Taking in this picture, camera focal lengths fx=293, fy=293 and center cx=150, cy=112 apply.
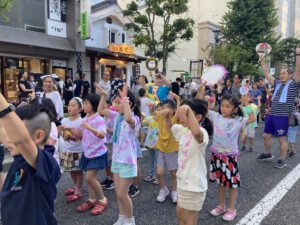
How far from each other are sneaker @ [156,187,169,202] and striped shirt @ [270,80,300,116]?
2902 mm

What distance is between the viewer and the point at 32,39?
12672mm

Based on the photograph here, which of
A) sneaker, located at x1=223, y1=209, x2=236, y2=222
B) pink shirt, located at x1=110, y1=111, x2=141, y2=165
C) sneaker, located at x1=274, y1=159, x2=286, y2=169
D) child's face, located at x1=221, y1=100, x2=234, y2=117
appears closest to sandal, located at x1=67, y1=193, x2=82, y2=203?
pink shirt, located at x1=110, y1=111, x2=141, y2=165

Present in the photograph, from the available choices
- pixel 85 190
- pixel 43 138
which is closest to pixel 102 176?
pixel 85 190

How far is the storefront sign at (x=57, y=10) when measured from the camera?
1424 cm

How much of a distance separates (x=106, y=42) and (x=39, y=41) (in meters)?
5.72

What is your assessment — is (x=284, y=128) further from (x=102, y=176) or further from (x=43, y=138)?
(x=43, y=138)

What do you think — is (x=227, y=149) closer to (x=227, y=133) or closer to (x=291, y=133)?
(x=227, y=133)

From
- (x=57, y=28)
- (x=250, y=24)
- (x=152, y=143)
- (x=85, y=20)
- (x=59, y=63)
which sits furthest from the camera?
(x=250, y=24)

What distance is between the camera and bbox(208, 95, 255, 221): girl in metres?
3.46

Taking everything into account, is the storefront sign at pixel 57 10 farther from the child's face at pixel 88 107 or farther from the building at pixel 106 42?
the child's face at pixel 88 107

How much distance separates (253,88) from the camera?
395 inches

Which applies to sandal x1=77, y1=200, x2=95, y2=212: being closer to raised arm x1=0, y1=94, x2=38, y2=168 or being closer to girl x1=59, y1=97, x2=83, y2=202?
girl x1=59, y1=97, x2=83, y2=202

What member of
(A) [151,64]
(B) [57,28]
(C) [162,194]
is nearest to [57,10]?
(B) [57,28]

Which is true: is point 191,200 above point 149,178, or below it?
above
